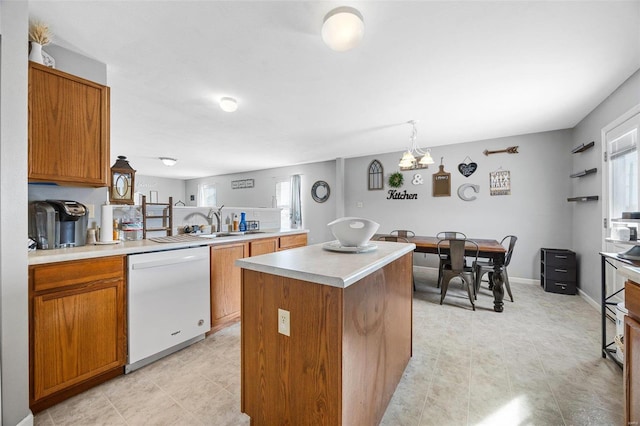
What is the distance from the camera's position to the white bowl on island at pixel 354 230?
1492mm

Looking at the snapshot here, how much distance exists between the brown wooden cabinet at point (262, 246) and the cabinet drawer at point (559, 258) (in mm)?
3871

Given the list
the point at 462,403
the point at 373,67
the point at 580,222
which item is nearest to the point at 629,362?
the point at 462,403

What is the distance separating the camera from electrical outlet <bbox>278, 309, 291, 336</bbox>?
1.11m

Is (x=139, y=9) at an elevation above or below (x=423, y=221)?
above

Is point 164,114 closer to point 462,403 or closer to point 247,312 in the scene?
point 247,312

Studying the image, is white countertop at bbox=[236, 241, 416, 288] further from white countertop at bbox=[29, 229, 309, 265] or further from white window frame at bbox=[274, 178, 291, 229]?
white window frame at bbox=[274, 178, 291, 229]

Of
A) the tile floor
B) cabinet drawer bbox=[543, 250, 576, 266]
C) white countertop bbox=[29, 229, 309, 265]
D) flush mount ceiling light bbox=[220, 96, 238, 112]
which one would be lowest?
the tile floor

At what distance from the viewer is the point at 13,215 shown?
1.26m

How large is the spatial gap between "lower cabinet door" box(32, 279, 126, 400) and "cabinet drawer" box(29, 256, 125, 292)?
49 mm

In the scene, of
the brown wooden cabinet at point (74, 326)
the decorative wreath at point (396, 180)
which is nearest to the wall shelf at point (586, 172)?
the decorative wreath at point (396, 180)

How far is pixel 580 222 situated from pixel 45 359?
Result: 5649 mm

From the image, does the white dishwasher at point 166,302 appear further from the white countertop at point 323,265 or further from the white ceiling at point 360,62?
the white ceiling at point 360,62

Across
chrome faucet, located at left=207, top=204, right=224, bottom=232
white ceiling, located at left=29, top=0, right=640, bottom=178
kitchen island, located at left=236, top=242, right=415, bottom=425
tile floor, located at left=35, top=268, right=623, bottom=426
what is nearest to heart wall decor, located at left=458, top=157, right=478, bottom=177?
white ceiling, located at left=29, top=0, right=640, bottom=178

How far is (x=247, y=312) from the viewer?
4.10 feet
